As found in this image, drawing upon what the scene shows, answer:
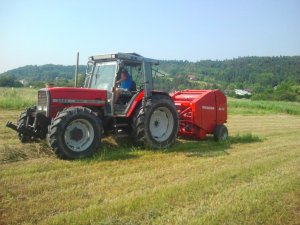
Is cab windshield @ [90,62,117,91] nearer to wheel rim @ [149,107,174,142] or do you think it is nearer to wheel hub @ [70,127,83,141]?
wheel rim @ [149,107,174,142]

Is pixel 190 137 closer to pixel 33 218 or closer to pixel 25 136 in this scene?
pixel 25 136

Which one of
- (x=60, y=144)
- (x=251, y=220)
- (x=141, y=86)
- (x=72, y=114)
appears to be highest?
(x=141, y=86)

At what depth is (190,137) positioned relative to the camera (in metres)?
10.9

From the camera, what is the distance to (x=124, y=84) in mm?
8828

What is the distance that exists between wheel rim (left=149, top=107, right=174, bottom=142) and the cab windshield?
4.34ft

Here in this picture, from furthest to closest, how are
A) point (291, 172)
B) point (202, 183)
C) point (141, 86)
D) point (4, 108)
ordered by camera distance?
point (4, 108)
point (141, 86)
point (291, 172)
point (202, 183)

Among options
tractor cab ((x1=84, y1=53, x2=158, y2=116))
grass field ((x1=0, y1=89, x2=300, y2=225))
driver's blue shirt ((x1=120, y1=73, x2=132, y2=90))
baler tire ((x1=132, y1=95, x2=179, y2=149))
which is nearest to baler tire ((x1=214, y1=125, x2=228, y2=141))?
grass field ((x1=0, y1=89, x2=300, y2=225))

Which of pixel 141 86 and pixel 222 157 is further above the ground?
pixel 141 86

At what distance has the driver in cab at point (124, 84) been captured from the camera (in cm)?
857

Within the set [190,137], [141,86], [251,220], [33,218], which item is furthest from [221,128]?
[33,218]

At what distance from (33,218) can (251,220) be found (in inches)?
99.5

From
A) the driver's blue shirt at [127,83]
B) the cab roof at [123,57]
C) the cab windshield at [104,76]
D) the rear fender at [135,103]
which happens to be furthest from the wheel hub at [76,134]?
the cab roof at [123,57]

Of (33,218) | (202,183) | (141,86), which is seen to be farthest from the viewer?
(141,86)

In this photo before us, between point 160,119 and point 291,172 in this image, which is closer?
point 291,172
